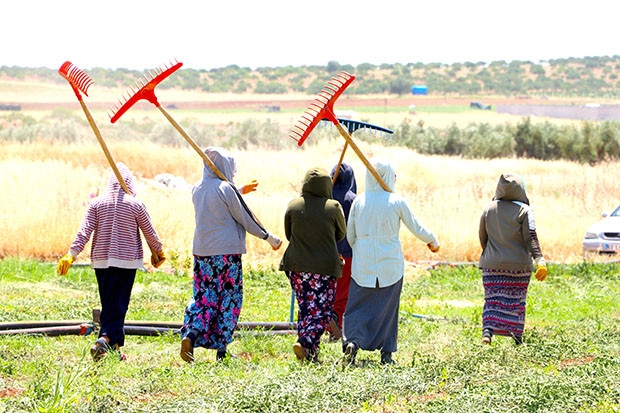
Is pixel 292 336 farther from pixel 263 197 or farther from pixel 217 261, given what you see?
pixel 263 197

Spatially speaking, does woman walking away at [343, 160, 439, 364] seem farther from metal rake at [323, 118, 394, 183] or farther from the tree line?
the tree line

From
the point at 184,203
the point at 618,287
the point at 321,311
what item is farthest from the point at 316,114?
the point at 184,203

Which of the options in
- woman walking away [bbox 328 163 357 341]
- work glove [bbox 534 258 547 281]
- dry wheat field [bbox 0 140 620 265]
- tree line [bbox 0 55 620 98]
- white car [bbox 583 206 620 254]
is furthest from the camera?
tree line [bbox 0 55 620 98]

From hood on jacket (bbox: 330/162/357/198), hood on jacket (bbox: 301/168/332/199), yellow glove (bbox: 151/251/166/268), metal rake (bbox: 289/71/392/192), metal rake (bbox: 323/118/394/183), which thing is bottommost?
yellow glove (bbox: 151/251/166/268)

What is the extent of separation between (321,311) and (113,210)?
193cm

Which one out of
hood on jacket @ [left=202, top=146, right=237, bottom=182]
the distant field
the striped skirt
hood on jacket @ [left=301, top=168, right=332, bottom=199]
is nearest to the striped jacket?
hood on jacket @ [left=202, top=146, right=237, bottom=182]

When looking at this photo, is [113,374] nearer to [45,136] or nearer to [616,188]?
[616,188]

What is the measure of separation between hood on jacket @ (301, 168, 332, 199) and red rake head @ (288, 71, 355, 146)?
313mm

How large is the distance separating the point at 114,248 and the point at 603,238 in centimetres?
1095

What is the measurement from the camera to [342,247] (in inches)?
373

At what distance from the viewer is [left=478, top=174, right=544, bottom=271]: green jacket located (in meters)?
9.10

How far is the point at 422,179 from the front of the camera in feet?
95.5

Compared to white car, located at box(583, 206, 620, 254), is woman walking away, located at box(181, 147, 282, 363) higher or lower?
higher

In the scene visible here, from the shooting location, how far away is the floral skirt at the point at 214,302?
8203 mm
